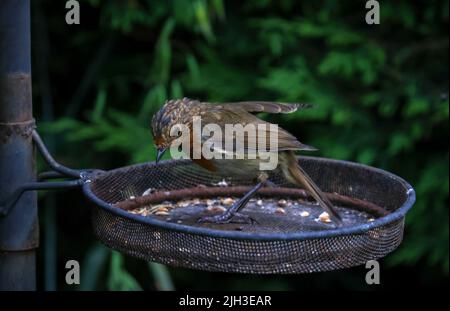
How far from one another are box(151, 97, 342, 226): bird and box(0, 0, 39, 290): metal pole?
46 centimetres

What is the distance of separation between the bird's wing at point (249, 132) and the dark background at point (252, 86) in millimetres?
1245

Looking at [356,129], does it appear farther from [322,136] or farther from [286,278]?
[286,278]

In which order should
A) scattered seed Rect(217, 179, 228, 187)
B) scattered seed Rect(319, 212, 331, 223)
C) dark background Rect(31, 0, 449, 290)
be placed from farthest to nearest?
1. dark background Rect(31, 0, 449, 290)
2. scattered seed Rect(217, 179, 228, 187)
3. scattered seed Rect(319, 212, 331, 223)

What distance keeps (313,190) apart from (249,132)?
1.12ft

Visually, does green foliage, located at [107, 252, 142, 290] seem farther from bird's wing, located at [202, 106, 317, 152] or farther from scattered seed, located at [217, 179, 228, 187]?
bird's wing, located at [202, 106, 317, 152]

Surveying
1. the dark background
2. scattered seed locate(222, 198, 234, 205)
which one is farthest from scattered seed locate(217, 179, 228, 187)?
the dark background

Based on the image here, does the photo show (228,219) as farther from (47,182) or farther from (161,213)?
(47,182)

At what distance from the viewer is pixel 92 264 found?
445cm

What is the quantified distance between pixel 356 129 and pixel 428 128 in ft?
1.39

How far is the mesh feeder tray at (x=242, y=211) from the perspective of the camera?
7.00 feet

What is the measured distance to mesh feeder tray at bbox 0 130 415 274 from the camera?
2.13 metres

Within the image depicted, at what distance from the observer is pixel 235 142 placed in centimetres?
291

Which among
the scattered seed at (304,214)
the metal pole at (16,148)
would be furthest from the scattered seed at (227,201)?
the metal pole at (16,148)

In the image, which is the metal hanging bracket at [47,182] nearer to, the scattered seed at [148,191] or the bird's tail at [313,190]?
the scattered seed at [148,191]
